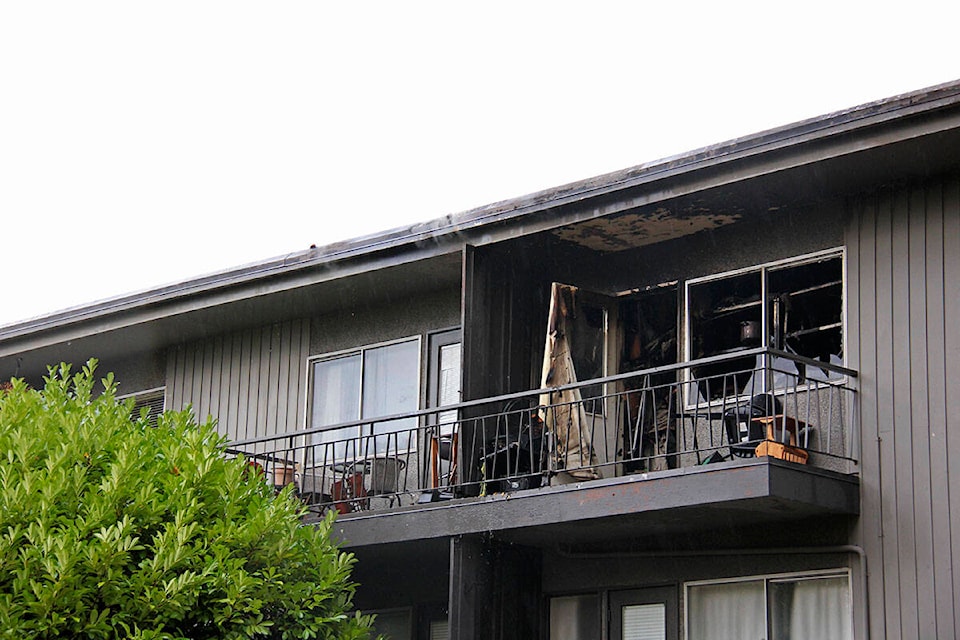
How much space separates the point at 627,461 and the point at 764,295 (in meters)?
2.45

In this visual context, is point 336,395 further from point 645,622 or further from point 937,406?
point 937,406

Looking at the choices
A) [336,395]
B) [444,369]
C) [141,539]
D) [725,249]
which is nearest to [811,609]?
[725,249]

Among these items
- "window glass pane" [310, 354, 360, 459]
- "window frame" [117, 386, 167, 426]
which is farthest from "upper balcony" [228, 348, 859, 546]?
"window frame" [117, 386, 167, 426]

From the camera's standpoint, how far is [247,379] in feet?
58.5

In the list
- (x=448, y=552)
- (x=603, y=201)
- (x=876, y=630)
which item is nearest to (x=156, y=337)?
(x=448, y=552)

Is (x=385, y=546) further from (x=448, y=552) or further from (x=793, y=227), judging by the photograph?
(x=793, y=227)

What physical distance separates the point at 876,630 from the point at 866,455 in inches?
57.4

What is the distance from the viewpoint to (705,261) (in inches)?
549

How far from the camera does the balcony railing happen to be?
12281 millimetres

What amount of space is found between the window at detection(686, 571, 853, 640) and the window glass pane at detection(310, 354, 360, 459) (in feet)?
16.6

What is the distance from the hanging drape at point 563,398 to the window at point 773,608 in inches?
61.8

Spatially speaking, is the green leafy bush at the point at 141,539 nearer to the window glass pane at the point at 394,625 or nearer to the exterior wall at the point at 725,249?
the window glass pane at the point at 394,625

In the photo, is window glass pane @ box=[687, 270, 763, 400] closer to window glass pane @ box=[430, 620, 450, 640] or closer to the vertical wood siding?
window glass pane @ box=[430, 620, 450, 640]

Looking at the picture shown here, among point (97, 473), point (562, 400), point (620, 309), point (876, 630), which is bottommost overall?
point (876, 630)
